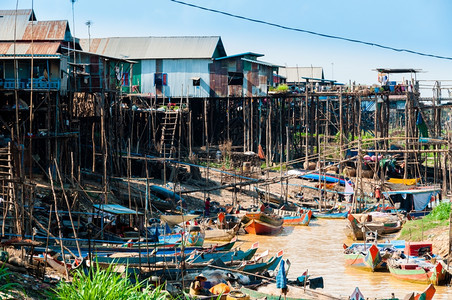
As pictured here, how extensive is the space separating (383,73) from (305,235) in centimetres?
1383

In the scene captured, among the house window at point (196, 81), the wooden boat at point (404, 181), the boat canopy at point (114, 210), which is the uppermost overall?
the house window at point (196, 81)

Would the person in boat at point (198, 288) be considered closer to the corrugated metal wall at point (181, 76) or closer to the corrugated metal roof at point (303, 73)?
the corrugated metal wall at point (181, 76)

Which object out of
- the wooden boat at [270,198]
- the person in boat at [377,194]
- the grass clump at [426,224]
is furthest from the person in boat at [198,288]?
the person in boat at [377,194]

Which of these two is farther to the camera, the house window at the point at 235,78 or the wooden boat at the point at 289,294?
the house window at the point at 235,78

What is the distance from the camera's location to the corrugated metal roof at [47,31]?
28.9 meters

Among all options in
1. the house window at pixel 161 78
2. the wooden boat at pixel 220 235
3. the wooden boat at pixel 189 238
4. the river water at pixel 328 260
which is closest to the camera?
the river water at pixel 328 260

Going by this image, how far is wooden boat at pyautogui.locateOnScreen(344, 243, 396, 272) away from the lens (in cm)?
2016

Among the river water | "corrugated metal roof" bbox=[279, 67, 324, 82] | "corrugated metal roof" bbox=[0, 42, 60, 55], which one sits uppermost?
"corrugated metal roof" bbox=[279, 67, 324, 82]

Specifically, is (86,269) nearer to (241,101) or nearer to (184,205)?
(184,205)

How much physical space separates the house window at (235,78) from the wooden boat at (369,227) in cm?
1536

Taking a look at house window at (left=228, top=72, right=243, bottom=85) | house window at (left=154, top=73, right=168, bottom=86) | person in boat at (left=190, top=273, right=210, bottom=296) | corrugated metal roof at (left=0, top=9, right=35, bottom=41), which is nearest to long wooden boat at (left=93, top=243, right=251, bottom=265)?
person in boat at (left=190, top=273, right=210, bottom=296)

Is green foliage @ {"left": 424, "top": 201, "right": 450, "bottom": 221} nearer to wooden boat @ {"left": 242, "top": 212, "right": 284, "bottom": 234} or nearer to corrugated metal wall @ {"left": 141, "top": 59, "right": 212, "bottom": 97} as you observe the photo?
wooden boat @ {"left": 242, "top": 212, "right": 284, "bottom": 234}

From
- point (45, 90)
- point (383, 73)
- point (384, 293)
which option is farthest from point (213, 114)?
point (384, 293)

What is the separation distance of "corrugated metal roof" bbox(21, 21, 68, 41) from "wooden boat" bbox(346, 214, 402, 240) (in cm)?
1418
